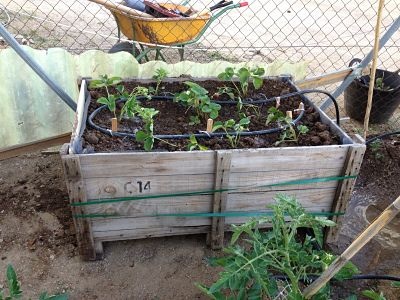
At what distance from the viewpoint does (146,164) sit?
7.01 ft

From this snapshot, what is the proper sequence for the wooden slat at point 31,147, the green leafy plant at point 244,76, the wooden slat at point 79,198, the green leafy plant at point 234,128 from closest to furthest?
the wooden slat at point 79,198, the green leafy plant at point 234,128, the green leafy plant at point 244,76, the wooden slat at point 31,147

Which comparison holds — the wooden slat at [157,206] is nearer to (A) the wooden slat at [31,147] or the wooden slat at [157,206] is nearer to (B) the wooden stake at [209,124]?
(B) the wooden stake at [209,124]

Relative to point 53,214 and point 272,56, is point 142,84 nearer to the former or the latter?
point 53,214

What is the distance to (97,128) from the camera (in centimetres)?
245

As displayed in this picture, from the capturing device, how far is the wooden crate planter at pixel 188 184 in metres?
2.13

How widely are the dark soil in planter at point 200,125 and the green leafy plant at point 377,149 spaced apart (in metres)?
0.92

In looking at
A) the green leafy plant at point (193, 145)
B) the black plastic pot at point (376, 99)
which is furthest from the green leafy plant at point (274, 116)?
the black plastic pot at point (376, 99)

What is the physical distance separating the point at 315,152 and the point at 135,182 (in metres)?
0.98

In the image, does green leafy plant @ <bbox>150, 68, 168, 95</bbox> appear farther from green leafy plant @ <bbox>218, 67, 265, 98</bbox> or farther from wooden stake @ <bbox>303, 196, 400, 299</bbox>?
wooden stake @ <bbox>303, 196, 400, 299</bbox>

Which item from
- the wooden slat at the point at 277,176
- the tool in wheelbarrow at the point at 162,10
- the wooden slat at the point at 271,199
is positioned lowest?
the wooden slat at the point at 271,199

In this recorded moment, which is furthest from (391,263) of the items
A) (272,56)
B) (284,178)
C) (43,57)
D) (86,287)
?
(272,56)

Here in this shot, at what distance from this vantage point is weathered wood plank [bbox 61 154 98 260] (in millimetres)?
2045

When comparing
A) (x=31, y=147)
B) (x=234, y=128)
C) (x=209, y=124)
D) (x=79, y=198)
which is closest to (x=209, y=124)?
(x=209, y=124)

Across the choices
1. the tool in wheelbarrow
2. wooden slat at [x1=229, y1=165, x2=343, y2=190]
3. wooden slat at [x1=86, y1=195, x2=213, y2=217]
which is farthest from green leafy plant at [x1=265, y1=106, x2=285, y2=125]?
the tool in wheelbarrow
